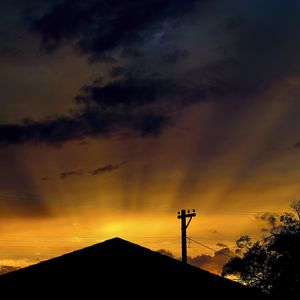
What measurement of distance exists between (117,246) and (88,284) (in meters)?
2.06

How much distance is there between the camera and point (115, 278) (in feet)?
43.4

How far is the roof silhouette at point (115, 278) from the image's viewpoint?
1285 centimetres

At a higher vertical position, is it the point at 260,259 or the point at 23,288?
the point at 260,259

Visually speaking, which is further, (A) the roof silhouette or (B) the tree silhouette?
(B) the tree silhouette

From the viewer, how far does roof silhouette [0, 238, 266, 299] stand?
12852 mm

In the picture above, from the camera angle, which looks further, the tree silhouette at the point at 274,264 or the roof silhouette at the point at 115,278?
the tree silhouette at the point at 274,264

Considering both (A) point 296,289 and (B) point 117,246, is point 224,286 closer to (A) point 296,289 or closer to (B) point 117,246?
(B) point 117,246

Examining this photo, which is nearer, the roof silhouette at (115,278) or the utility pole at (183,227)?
the roof silhouette at (115,278)

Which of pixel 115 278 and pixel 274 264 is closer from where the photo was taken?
pixel 115 278

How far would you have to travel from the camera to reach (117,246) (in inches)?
583

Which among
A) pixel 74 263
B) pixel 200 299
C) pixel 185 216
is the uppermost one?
pixel 185 216

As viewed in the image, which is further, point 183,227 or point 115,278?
point 183,227

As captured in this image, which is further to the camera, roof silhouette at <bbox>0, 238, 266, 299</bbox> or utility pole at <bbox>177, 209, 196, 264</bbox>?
utility pole at <bbox>177, 209, 196, 264</bbox>

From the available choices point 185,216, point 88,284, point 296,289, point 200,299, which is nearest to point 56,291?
point 88,284
